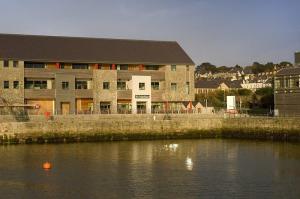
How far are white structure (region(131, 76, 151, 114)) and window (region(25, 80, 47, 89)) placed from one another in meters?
11.8

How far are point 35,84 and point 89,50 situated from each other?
31.7 feet

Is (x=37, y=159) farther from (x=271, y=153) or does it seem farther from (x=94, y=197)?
(x=271, y=153)

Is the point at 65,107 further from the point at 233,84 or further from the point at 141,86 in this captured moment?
the point at 233,84

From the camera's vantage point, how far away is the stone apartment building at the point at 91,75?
7069 centimetres

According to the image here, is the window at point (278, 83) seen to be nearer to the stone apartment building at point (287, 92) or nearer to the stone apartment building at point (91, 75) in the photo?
the stone apartment building at point (287, 92)

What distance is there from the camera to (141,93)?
238 feet

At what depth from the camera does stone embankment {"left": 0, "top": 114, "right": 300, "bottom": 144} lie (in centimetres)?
5797

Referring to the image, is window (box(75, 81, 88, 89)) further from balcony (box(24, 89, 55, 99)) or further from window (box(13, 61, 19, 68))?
window (box(13, 61, 19, 68))

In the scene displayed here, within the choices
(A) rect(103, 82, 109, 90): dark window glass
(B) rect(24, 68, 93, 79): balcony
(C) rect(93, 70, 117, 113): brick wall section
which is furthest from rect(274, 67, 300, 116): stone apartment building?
(B) rect(24, 68, 93, 79): balcony

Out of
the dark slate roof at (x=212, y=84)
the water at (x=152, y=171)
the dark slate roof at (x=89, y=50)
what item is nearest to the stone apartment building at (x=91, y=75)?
the dark slate roof at (x=89, y=50)

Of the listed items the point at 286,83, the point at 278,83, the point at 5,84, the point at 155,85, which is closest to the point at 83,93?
the point at 5,84

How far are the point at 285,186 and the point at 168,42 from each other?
52.0 m

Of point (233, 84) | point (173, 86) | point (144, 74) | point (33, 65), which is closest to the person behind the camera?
point (33, 65)

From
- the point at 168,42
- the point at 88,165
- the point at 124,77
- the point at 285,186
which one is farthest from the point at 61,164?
the point at 168,42
